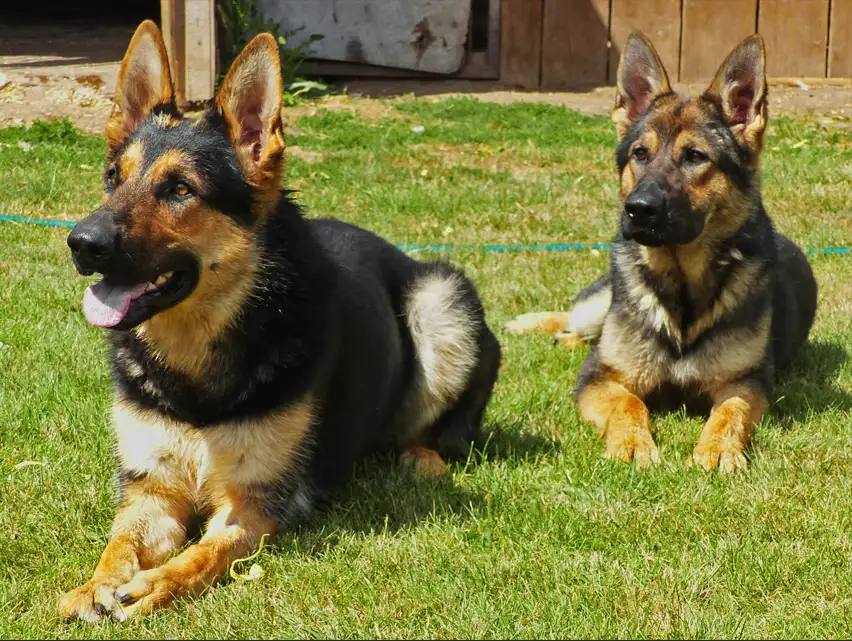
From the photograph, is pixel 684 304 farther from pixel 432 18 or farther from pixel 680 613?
pixel 432 18

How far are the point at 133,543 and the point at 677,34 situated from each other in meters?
12.0

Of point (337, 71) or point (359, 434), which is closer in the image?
point (359, 434)

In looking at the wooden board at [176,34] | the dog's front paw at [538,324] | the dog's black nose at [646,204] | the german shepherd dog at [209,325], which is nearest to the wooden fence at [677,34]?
the wooden board at [176,34]

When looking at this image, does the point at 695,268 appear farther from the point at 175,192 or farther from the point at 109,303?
the point at 109,303

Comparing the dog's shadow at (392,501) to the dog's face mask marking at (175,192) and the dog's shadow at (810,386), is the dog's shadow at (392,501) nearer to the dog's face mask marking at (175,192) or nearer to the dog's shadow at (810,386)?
the dog's face mask marking at (175,192)

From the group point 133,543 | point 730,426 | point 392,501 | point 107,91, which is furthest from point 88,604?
point 107,91

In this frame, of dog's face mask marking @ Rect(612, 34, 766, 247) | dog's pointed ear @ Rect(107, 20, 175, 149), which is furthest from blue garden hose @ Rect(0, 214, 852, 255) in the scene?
dog's pointed ear @ Rect(107, 20, 175, 149)

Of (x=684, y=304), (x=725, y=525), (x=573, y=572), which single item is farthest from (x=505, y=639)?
(x=684, y=304)

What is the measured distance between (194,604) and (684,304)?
3.20 m

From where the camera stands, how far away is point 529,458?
16.3 feet

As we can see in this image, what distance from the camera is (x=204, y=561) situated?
369 centimetres

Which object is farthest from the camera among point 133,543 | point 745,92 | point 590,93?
point 590,93

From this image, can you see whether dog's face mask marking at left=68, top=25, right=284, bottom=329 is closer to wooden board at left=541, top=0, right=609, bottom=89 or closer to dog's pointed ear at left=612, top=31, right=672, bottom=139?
dog's pointed ear at left=612, top=31, right=672, bottom=139

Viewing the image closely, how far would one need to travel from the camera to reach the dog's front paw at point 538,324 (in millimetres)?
6980
